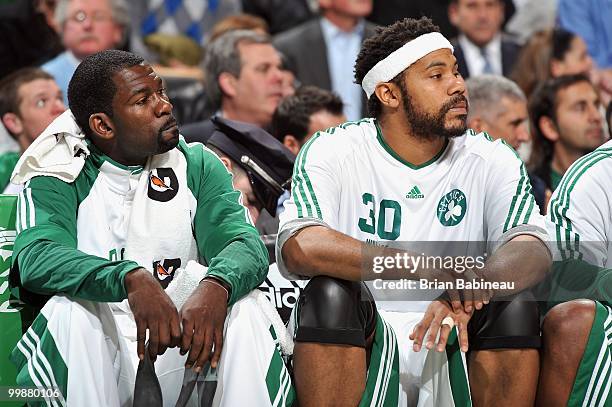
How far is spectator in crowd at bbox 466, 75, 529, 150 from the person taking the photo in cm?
531

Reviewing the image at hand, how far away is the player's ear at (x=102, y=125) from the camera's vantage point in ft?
11.5

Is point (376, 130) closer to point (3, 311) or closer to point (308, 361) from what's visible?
A: point (308, 361)

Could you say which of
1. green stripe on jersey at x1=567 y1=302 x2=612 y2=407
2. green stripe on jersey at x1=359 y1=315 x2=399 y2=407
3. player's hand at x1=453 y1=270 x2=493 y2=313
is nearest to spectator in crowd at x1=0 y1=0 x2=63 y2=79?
green stripe on jersey at x1=359 y1=315 x2=399 y2=407

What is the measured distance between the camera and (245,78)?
6.00 m

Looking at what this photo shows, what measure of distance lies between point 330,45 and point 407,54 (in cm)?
321

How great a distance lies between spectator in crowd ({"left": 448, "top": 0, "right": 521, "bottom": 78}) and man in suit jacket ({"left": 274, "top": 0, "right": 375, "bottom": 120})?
24.1 inches

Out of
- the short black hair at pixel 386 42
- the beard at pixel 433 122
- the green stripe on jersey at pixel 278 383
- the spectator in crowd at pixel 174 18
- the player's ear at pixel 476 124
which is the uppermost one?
the spectator in crowd at pixel 174 18

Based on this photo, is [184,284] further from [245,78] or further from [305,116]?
[245,78]

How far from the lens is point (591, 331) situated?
10.5 ft

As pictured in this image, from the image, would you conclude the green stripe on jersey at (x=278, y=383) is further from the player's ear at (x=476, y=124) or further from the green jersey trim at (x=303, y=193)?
the player's ear at (x=476, y=124)

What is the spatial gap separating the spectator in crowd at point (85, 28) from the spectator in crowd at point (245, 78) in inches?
32.5

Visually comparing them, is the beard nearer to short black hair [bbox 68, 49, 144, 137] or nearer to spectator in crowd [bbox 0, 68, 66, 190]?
short black hair [bbox 68, 49, 144, 137]

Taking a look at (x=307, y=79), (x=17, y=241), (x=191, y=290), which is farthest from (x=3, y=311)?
(x=307, y=79)

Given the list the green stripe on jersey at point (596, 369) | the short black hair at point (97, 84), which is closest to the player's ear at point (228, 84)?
the short black hair at point (97, 84)
